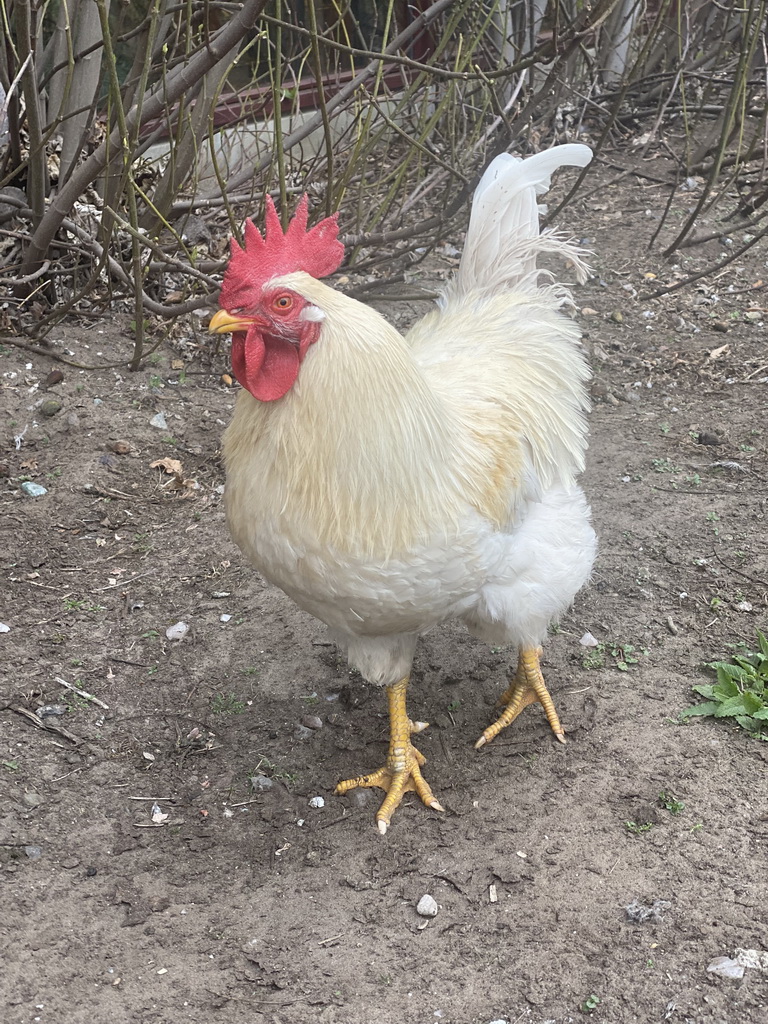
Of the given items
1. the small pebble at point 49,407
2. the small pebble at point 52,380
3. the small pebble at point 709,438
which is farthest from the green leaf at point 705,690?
the small pebble at point 52,380

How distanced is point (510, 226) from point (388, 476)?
57.7 inches

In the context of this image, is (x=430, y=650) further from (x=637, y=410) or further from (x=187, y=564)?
(x=637, y=410)

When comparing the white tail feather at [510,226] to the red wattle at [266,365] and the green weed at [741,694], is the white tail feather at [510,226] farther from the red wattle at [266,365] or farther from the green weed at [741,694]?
the green weed at [741,694]

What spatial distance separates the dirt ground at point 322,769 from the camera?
256 cm

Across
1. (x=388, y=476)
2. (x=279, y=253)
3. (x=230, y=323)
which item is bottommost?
(x=388, y=476)

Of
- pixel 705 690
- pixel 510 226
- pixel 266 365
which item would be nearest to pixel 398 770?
pixel 705 690

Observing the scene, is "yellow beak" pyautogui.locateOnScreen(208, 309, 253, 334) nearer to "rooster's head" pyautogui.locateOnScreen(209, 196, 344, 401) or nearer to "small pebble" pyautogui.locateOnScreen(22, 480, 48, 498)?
"rooster's head" pyautogui.locateOnScreen(209, 196, 344, 401)

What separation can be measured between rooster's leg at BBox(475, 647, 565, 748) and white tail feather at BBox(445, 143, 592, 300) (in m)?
1.43

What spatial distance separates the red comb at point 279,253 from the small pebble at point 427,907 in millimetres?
1816

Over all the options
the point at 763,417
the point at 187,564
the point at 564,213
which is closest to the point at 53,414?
the point at 187,564

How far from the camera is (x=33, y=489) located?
4508 millimetres

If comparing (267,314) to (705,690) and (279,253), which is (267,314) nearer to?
(279,253)

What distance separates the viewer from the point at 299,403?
2.51m

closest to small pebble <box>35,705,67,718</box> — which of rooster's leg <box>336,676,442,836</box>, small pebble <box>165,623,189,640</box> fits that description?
small pebble <box>165,623,189,640</box>
